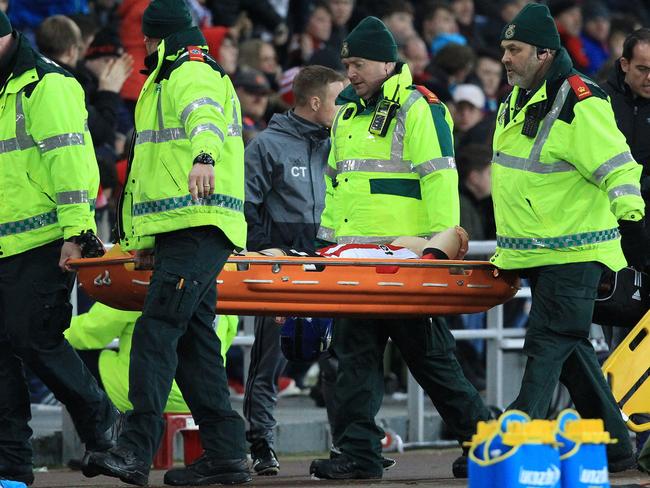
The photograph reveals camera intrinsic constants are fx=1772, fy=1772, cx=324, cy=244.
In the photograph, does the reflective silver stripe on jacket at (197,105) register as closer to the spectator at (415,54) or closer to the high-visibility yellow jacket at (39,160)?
the high-visibility yellow jacket at (39,160)

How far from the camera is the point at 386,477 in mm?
→ 9133

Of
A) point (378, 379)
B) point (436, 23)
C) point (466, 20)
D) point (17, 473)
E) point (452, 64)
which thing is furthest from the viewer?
point (466, 20)

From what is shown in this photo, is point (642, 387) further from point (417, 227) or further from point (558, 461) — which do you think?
Result: point (558, 461)

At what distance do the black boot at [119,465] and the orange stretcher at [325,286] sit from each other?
875 millimetres

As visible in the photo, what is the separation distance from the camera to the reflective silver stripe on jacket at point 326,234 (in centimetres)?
905

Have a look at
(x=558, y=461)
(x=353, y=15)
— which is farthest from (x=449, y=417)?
(x=353, y=15)

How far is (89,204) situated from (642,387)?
9.58 ft

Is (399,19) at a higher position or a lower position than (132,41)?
higher

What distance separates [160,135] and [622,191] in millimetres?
2099

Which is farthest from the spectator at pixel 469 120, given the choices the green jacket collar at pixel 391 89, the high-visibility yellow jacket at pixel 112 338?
the green jacket collar at pixel 391 89

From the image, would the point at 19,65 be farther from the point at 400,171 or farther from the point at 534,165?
the point at 534,165

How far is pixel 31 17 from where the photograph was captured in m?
13.7

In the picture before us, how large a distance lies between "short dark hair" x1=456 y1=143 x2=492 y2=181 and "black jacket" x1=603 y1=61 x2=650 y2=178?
4.02 meters

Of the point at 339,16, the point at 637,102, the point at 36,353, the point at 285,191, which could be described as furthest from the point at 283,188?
the point at 339,16
